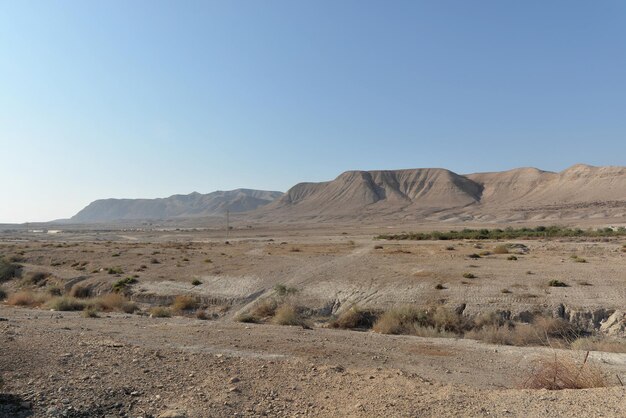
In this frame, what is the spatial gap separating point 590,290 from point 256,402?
20.0 metres

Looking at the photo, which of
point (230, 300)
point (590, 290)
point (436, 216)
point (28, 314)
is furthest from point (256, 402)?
point (436, 216)

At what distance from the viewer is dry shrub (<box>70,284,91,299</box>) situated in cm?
2883

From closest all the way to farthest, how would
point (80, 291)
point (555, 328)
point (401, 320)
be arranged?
point (555, 328)
point (401, 320)
point (80, 291)

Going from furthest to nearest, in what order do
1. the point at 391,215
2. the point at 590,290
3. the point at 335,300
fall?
the point at 391,215 < the point at 335,300 < the point at 590,290

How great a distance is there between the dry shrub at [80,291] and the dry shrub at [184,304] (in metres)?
7.07

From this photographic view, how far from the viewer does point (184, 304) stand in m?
24.9

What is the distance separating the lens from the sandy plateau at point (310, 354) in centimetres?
783

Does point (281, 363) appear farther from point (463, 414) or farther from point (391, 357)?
point (463, 414)

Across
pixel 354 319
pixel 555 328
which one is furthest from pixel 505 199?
pixel 354 319

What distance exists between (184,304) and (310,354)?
14.1 m

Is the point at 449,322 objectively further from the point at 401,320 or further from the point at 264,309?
the point at 264,309

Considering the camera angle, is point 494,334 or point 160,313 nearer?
point 494,334

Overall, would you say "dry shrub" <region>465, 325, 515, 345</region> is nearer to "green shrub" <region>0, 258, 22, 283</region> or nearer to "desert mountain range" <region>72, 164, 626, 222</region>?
"green shrub" <region>0, 258, 22, 283</region>

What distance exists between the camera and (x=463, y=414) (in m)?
7.22
